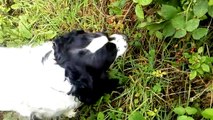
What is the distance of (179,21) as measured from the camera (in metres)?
2.12

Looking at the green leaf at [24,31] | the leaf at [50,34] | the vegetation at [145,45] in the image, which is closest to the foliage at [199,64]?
the vegetation at [145,45]

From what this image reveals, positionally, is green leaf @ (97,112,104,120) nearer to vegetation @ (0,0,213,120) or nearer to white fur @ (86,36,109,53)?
vegetation @ (0,0,213,120)

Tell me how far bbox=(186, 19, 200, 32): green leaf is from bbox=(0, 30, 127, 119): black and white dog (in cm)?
49

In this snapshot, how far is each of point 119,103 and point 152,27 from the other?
0.70 meters

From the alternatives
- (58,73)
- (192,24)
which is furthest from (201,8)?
(58,73)

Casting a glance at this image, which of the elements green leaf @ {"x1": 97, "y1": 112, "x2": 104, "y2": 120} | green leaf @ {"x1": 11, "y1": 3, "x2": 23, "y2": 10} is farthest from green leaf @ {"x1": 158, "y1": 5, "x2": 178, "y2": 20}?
green leaf @ {"x1": 11, "y1": 3, "x2": 23, "y2": 10}

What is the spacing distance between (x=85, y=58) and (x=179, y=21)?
1.78 ft

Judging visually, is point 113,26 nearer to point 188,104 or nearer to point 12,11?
point 188,104

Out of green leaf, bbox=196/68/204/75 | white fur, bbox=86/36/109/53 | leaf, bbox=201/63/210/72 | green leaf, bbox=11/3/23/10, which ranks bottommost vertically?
green leaf, bbox=196/68/204/75

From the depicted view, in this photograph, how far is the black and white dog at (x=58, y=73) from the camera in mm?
2322

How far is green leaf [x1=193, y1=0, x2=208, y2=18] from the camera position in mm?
2041

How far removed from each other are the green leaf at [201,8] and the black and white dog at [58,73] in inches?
21.4

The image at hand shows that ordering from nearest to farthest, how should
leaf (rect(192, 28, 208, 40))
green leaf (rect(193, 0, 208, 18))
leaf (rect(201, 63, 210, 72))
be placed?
green leaf (rect(193, 0, 208, 18)) < leaf (rect(192, 28, 208, 40)) < leaf (rect(201, 63, 210, 72))

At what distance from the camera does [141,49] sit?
2.84 meters
